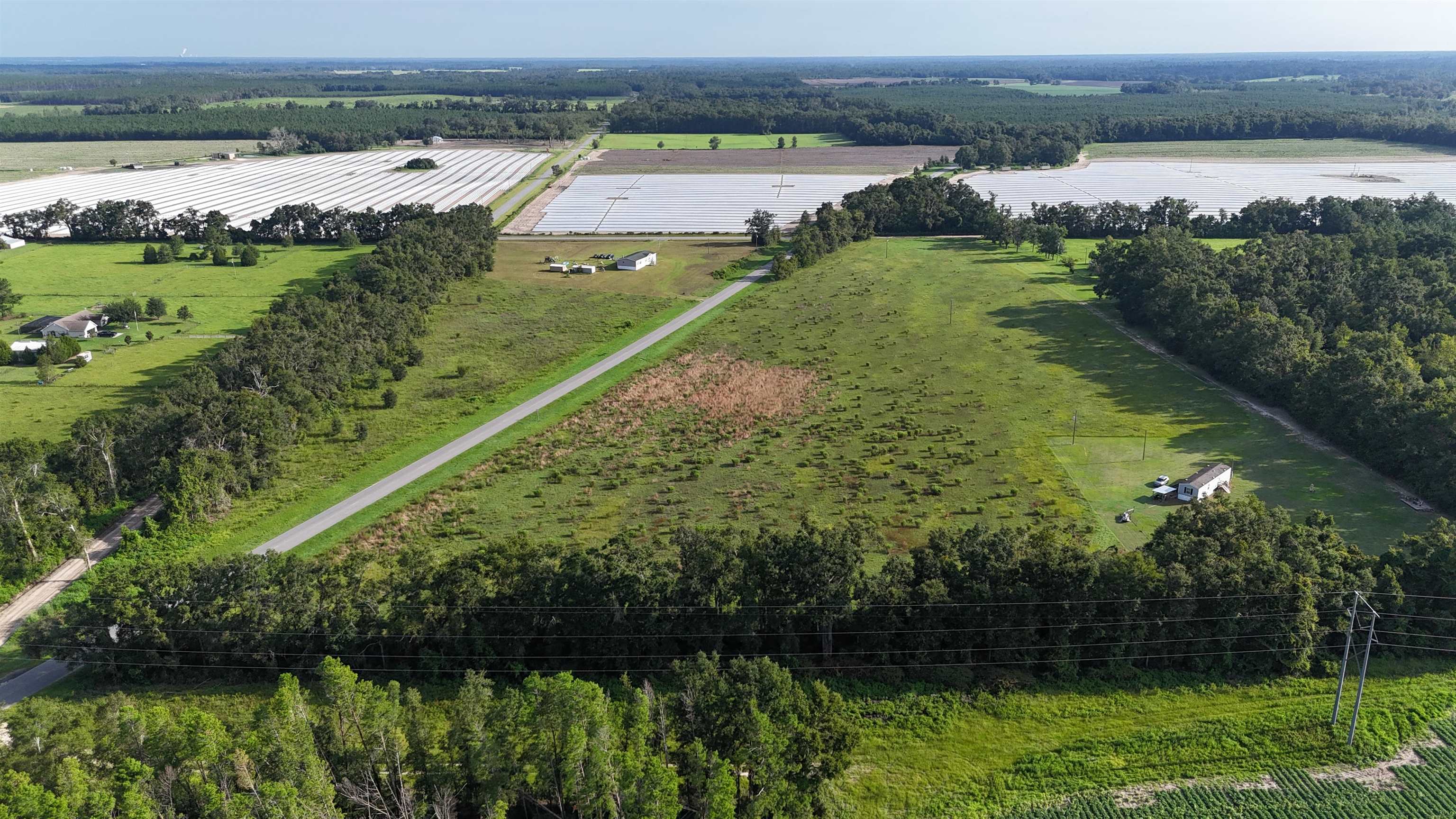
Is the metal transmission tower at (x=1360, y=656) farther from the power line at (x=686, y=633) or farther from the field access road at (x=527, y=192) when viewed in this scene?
the field access road at (x=527, y=192)

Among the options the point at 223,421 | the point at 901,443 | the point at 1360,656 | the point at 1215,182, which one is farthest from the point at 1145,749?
the point at 1215,182

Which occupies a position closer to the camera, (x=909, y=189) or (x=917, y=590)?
(x=917, y=590)

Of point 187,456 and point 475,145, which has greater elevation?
point 475,145

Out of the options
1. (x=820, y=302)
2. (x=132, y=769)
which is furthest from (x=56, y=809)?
(x=820, y=302)

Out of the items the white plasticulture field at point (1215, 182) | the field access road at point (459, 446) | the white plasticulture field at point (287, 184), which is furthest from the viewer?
the white plasticulture field at point (287, 184)

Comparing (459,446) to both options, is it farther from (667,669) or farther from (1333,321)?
(1333,321)

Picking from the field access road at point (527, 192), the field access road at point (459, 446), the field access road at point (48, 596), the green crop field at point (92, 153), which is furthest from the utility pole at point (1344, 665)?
the green crop field at point (92, 153)

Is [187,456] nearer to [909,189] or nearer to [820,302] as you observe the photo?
[820,302]

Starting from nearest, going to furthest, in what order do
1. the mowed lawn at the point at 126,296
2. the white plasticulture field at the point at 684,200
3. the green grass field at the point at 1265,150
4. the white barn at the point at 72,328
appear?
the mowed lawn at the point at 126,296, the white barn at the point at 72,328, the white plasticulture field at the point at 684,200, the green grass field at the point at 1265,150
